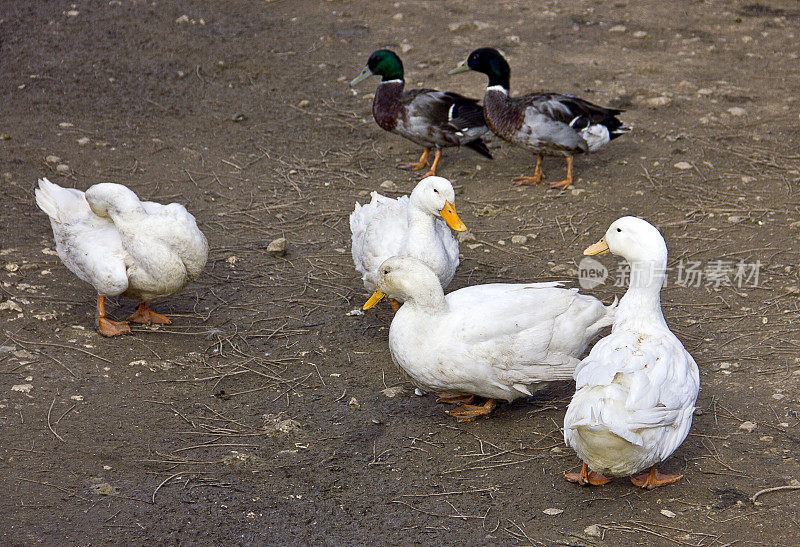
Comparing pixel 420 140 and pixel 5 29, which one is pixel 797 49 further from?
pixel 5 29

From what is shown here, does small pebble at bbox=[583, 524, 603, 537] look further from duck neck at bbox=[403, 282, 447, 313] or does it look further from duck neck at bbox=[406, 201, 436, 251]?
duck neck at bbox=[406, 201, 436, 251]

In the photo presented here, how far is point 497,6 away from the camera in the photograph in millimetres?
10742

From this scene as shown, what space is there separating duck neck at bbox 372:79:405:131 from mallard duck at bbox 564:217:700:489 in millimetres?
3585

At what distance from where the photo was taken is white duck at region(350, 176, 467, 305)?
5.05 metres

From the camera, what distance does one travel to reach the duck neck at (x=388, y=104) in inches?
284

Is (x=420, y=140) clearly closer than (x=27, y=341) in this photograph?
No

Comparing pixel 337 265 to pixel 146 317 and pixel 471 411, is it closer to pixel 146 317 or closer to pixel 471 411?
pixel 146 317

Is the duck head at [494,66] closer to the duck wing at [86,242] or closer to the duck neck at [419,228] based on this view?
the duck neck at [419,228]

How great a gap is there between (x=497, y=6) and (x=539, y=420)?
7.76m

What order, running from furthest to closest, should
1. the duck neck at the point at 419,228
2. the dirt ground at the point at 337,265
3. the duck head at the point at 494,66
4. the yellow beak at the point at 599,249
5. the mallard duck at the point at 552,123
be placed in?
the duck head at the point at 494,66
the mallard duck at the point at 552,123
the duck neck at the point at 419,228
the yellow beak at the point at 599,249
the dirt ground at the point at 337,265

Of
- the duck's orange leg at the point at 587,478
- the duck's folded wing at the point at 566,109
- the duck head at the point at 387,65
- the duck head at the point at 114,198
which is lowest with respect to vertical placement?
the duck's orange leg at the point at 587,478

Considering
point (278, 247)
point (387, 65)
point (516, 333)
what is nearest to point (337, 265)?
point (278, 247)

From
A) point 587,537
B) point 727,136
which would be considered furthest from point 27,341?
point 727,136

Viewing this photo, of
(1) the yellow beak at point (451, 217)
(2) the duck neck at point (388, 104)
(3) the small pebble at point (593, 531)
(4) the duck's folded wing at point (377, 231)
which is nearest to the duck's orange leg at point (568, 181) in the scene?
(2) the duck neck at point (388, 104)
